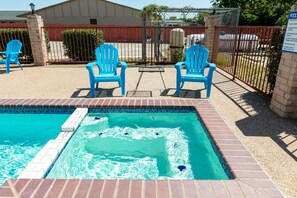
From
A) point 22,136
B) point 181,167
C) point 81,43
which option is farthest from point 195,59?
point 81,43

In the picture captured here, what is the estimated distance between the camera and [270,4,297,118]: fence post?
3.45 meters

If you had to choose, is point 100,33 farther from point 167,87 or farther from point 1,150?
point 1,150

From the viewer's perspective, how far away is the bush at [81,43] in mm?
8781

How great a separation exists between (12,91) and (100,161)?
132 inches

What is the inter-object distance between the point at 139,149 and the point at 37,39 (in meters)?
6.70

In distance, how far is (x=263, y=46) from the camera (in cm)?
488

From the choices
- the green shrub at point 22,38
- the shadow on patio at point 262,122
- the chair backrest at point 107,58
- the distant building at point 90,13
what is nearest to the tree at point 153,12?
the chair backrest at point 107,58

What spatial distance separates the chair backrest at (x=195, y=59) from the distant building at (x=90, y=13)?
2308cm

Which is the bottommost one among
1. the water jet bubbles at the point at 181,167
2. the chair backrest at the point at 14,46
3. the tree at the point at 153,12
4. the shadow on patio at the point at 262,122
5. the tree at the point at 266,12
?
the water jet bubbles at the point at 181,167

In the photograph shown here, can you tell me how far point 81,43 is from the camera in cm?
883

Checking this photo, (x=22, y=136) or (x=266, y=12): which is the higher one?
(x=266, y=12)

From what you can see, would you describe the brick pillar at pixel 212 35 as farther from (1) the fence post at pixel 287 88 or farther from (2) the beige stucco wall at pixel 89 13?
(2) the beige stucco wall at pixel 89 13

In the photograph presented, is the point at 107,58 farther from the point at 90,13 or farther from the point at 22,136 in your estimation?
the point at 90,13

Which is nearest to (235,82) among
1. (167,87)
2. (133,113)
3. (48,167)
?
(167,87)
